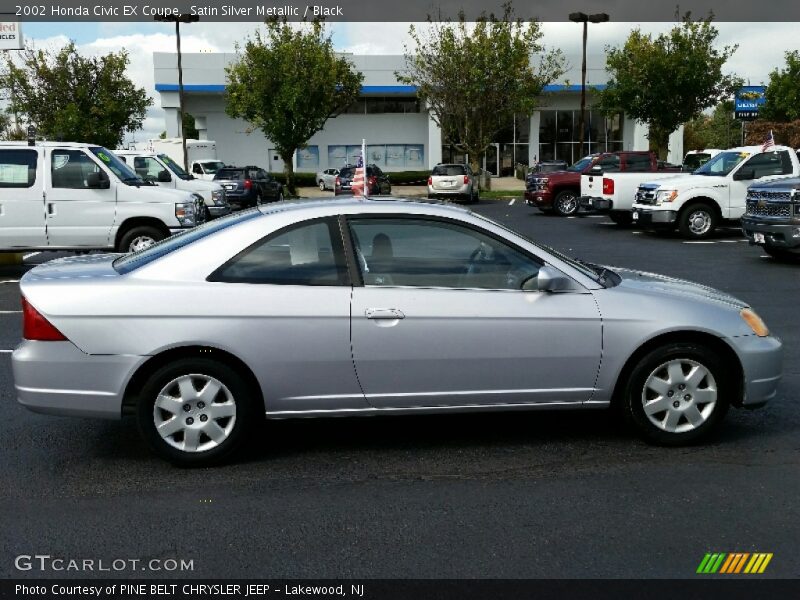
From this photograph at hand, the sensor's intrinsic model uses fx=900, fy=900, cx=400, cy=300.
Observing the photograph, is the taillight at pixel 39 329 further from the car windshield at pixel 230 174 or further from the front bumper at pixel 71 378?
the car windshield at pixel 230 174

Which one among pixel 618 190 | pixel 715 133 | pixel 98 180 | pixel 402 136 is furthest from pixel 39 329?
pixel 715 133

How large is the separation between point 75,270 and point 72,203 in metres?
8.49

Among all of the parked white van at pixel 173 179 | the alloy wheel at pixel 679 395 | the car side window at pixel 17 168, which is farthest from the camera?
the parked white van at pixel 173 179

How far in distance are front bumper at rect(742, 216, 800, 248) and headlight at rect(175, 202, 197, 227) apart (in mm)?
8911

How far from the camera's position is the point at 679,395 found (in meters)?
5.38

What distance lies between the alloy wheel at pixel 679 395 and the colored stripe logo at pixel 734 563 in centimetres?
144

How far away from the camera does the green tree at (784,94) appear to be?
48.0 meters

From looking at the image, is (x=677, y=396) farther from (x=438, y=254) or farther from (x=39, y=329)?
(x=39, y=329)

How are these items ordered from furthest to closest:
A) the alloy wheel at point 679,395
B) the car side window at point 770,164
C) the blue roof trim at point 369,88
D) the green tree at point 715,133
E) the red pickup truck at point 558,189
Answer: the green tree at point 715,133 → the blue roof trim at point 369,88 → the red pickup truck at point 558,189 → the car side window at point 770,164 → the alloy wheel at point 679,395

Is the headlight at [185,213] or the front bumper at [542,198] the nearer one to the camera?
the headlight at [185,213]

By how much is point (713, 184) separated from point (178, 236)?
52.1ft

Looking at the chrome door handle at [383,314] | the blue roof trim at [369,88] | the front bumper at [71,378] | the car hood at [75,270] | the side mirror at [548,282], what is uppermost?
the blue roof trim at [369,88]

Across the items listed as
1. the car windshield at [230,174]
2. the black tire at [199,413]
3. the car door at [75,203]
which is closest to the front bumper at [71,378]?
the black tire at [199,413]
